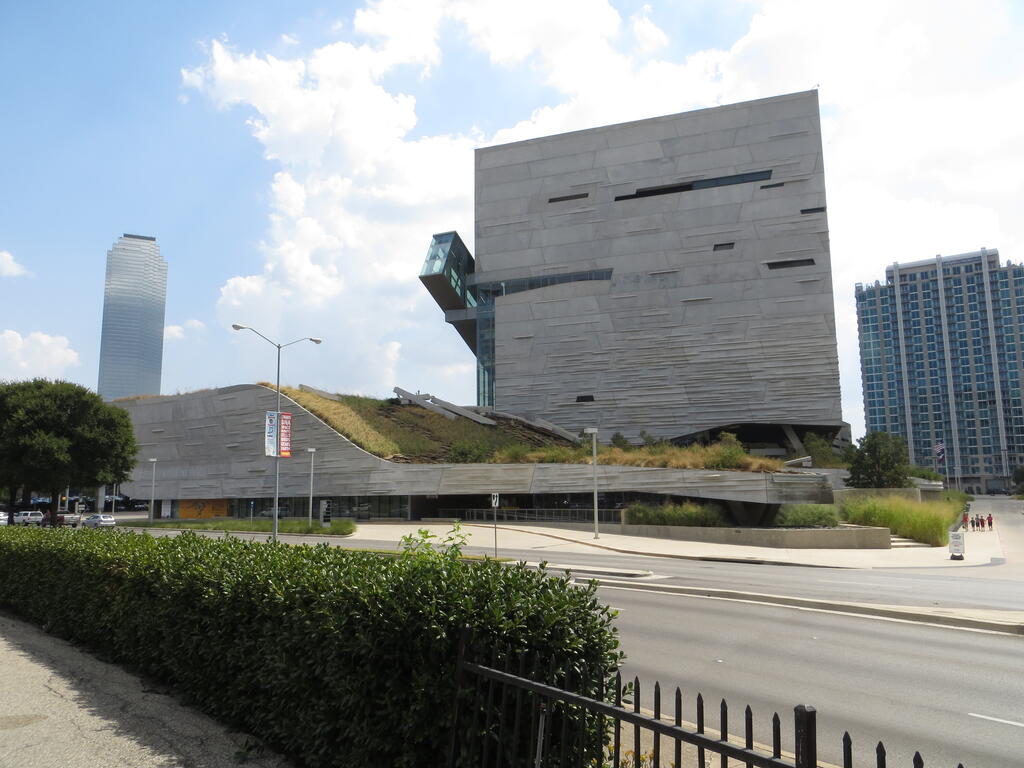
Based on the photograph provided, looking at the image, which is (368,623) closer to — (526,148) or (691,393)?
(691,393)

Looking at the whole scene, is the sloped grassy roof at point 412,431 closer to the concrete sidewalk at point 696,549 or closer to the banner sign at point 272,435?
the concrete sidewalk at point 696,549

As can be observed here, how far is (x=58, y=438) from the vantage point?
3947 cm

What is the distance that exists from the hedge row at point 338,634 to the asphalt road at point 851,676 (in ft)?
9.46

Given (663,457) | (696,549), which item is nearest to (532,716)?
(696,549)

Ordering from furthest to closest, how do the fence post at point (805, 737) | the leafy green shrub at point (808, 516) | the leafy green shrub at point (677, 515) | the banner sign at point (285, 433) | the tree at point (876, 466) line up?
the tree at point (876, 466), the leafy green shrub at point (677, 515), the leafy green shrub at point (808, 516), the banner sign at point (285, 433), the fence post at point (805, 737)

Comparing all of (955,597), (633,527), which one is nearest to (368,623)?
(955,597)

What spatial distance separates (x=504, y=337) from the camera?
6706 centimetres

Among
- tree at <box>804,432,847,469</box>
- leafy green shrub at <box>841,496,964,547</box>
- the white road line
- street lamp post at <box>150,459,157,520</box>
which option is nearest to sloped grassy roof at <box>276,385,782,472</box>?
leafy green shrub at <box>841,496,964,547</box>

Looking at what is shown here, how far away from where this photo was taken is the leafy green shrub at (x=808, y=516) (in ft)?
117

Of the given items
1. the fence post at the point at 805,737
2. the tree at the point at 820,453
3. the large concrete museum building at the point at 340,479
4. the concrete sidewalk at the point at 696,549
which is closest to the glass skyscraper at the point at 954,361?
the tree at the point at 820,453

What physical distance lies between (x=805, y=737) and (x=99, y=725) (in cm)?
633

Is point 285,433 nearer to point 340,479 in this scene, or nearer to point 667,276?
point 340,479

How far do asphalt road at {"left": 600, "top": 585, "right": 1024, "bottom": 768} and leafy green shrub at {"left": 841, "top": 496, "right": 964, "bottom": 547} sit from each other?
89.1 feet

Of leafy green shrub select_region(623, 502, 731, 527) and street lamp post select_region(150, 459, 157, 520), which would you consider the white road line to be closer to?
leafy green shrub select_region(623, 502, 731, 527)
